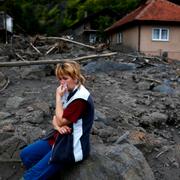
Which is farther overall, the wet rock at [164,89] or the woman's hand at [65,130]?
the wet rock at [164,89]

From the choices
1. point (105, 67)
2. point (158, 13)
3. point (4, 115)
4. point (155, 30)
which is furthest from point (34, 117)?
point (158, 13)

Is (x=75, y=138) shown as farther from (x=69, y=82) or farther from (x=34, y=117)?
(x=34, y=117)

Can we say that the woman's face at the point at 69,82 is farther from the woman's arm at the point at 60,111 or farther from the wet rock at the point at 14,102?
the wet rock at the point at 14,102

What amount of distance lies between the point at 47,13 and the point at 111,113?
33737 mm

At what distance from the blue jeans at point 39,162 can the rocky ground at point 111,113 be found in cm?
99

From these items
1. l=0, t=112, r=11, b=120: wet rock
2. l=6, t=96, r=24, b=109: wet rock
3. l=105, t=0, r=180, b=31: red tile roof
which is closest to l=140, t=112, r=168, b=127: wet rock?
l=6, t=96, r=24, b=109: wet rock

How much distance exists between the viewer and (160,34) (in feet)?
107

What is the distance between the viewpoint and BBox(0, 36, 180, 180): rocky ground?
6652 mm

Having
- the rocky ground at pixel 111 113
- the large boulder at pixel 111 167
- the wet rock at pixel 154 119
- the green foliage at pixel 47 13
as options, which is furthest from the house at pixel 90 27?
the large boulder at pixel 111 167

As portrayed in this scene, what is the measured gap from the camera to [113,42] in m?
40.1

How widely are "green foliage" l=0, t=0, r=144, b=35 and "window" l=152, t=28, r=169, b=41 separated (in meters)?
10.4

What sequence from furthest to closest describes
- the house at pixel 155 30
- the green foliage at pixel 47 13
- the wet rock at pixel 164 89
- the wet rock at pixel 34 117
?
the green foliage at pixel 47 13, the house at pixel 155 30, the wet rock at pixel 164 89, the wet rock at pixel 34 117

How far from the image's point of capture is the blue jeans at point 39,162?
460 cm

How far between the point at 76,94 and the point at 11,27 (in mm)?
34773
